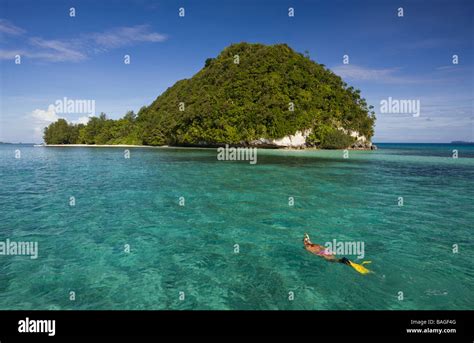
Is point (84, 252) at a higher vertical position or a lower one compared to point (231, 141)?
lower

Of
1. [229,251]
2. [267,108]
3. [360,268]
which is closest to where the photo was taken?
[360,268]

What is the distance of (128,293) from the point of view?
7.16 metres

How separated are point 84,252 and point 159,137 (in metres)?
126

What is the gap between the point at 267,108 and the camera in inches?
4072

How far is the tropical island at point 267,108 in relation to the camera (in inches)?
4055
